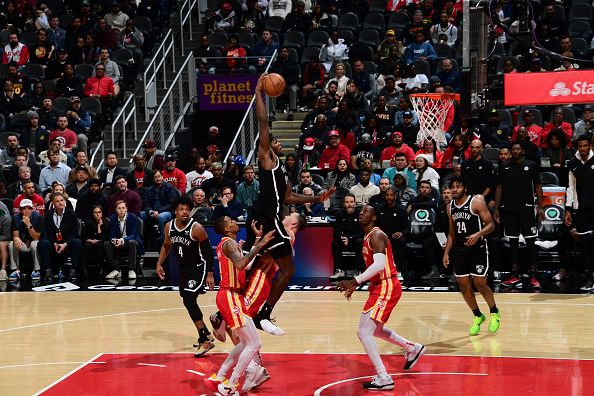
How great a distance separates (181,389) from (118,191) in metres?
8.38

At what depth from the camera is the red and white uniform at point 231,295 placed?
9.84 meters

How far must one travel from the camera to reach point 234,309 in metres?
9.89

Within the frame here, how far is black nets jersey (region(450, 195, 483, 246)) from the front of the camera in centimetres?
1260

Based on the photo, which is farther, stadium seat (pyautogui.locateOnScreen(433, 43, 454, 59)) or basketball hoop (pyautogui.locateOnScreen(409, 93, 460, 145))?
stadium seat (pyautogui.locateOnScreen(433, 43, 454, 59))

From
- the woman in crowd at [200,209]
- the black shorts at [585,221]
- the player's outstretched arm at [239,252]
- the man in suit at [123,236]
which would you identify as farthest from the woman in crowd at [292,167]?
the player's outstretched arm at [239,252]

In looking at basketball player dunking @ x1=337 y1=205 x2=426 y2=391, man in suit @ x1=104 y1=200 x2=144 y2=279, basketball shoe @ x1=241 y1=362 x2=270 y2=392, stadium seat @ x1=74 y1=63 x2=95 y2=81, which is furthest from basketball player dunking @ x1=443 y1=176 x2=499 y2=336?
stadium seat @ x1=74 y1=63 x2=95 y2=81

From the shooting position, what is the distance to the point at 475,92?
45.2 feet

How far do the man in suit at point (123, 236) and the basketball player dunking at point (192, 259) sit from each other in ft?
18.7

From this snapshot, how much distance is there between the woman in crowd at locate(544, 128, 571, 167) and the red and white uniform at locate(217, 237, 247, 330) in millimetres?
8694

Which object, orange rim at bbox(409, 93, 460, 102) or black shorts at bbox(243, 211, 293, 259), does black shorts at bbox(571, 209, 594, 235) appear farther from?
black shorts at bbox(243, 211, 293, 259)

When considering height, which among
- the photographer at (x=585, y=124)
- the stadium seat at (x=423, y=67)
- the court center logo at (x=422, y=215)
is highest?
the stadium seat at (x=423, y=67)

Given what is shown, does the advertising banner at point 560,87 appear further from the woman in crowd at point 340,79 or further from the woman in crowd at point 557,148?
the woman in crowd at point 340,79

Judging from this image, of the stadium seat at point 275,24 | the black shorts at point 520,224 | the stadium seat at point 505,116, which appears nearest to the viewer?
the black shorts at point 520,224

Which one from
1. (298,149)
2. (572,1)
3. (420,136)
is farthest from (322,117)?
(572,1)
